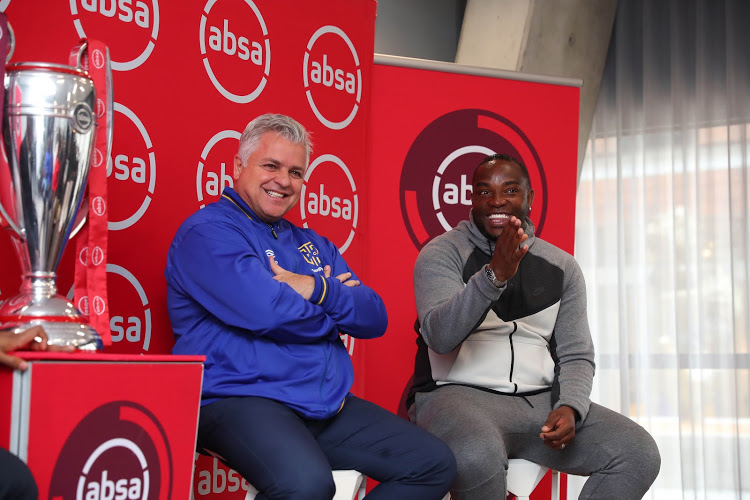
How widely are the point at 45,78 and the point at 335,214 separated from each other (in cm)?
147

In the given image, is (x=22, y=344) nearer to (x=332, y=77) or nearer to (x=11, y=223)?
(x=11, y=223)

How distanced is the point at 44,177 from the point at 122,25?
2.71 feet

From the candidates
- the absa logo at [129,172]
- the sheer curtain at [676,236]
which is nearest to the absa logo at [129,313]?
the absa logo at [129,172]

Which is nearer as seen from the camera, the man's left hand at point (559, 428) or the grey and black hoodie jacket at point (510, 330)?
the man's left hand at point (559, 428)

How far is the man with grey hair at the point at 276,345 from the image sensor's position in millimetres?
1826

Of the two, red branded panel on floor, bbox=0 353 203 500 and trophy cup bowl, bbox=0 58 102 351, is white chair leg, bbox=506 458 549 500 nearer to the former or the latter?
red branded panel on floor, bbox=0 353 203 500

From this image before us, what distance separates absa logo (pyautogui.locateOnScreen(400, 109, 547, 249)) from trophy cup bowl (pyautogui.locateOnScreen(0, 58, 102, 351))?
5.71 ft

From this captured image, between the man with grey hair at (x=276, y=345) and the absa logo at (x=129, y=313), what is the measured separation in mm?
264

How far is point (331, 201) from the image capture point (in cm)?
292

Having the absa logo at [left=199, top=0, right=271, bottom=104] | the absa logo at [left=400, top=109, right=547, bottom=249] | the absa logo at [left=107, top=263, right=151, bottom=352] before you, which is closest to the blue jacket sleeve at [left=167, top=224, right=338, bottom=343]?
the absa logo at [left=107, top=263, right=151, bottom=352]

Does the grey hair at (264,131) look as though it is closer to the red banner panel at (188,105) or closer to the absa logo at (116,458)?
the red banner panel at (188,105)

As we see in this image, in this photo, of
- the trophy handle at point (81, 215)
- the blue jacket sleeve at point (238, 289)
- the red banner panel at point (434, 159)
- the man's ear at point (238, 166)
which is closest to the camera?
the trophy handle at point (81, 215)

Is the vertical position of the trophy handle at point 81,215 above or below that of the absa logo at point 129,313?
above

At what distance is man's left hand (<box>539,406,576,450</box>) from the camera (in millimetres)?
2170
